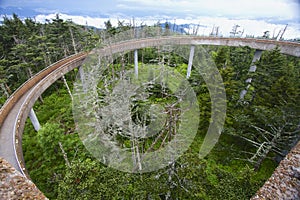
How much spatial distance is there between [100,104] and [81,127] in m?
4.32

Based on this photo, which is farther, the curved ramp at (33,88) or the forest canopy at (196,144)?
the curved ramp at (33,88)

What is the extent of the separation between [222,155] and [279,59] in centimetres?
938

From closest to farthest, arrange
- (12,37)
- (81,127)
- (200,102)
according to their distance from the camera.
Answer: (81,127), (200,102), (12,37)

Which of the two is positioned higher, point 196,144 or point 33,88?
point 33,88

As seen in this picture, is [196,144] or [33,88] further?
[196,144]

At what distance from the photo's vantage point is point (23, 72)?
23.7 meters

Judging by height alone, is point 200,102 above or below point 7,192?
below

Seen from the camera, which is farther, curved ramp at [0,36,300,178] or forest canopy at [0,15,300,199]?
curved ramp at [0,36,300,178]

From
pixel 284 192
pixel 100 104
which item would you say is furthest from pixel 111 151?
pixel 284 192

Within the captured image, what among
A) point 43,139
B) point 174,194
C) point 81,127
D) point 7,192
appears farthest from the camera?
point 81,127

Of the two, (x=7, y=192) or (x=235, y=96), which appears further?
(x=235, y=96)

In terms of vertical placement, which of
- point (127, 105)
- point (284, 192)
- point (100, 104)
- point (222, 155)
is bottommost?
point (222, 155)

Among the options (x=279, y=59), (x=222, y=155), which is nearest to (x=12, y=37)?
(x=222, y=155)

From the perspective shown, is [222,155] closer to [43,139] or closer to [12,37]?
[43,139]
